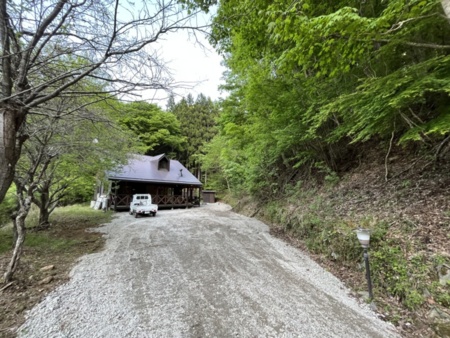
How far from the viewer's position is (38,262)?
3818 millimetres

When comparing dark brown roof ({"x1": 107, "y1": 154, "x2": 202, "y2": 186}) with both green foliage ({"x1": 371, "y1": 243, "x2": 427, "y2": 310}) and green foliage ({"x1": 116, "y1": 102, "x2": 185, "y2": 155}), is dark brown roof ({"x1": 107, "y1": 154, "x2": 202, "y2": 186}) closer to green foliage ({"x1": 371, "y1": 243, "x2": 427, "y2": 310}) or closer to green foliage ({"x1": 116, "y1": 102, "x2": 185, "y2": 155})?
green foliage ({"x1": 116, "y1": 102, "x2": 185, "y2": 155})

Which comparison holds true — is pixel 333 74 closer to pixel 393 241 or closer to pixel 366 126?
pixel 366 126

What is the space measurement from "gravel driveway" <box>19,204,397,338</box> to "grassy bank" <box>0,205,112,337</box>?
0.20m

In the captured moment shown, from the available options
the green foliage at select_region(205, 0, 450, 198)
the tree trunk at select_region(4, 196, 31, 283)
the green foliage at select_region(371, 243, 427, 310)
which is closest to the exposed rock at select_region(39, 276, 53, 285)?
the tree trunk at select_region(4, 196, 31, 283)

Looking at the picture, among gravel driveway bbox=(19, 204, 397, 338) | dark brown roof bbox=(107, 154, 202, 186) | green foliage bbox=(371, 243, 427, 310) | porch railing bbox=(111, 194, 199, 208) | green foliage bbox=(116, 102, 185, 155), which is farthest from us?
green foliage bbox=(116, 102, 185, 155)

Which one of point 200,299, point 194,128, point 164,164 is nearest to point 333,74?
point 200,299

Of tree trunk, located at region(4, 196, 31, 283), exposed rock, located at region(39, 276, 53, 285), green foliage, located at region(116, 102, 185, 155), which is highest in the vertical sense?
green foliage, located at region(116, 102, 185, 155)

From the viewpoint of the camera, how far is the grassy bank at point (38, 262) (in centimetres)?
246

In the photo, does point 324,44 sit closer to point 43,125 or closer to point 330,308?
point 330,308

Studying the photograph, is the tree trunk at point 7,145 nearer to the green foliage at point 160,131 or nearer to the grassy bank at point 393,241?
the grassy bank at point 393,241

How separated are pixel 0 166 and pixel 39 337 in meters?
1.80

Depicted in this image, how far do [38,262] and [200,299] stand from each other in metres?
3.51

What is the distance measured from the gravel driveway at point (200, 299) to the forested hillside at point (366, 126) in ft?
2.08

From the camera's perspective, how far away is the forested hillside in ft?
7.94
